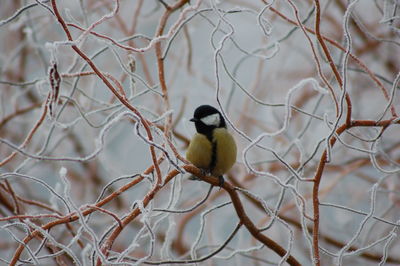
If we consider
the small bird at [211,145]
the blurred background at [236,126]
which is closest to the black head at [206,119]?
the small bird at [211,145]

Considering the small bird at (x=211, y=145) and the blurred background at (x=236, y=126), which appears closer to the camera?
the small bird at (x=211, y=145)

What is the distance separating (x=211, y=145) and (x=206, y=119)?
0.34 ft

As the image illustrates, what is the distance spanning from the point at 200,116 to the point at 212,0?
582mm

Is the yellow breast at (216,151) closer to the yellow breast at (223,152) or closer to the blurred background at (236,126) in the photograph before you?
the yellow breast at (223,152)

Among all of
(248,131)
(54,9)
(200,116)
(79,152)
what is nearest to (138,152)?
(79,152)

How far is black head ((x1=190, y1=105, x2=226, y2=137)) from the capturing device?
6.68ft

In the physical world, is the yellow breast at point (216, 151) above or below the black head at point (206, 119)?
below

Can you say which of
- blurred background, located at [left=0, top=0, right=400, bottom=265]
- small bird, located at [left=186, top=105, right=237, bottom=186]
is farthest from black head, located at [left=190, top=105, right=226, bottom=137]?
blurred background, located at [left=0, top=0, right=400, bottom=265]

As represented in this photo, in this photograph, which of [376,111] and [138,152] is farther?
[138,152]

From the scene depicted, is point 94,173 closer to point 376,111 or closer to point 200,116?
point 376,111

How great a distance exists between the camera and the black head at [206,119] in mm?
2035

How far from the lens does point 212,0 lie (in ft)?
5.06

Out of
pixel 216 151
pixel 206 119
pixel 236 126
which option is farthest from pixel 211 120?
pixel 236 126

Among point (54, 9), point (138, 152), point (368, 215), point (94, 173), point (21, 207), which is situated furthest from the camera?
point (138, 152)
